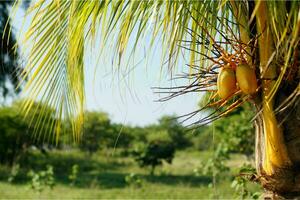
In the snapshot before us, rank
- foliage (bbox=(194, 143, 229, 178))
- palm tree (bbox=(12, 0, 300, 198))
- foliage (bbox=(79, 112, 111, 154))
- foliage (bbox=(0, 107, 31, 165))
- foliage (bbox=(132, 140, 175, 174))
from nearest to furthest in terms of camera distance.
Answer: palm tree (bbox=(12, 0, 300, 198))
foliage (bbox=(194, 143, 229, 178))
foliage (bbox=(132, 140, 175, 174))
foliage (bbox=(0, 107, 31, 165))
foliage (bbox=(79, 112, 111, 154))

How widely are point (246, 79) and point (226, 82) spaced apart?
80mm

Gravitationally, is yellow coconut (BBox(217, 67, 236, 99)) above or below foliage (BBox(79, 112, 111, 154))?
below

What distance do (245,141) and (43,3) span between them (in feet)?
29.6

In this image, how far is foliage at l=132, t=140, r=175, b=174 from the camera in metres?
18.6

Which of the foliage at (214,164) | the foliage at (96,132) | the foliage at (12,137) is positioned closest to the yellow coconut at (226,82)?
the foliage at (214,164)

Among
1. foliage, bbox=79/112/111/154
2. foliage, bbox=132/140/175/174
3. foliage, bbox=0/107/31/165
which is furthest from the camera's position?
foliage, bbox=79/112/111/154

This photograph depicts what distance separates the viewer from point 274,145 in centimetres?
194

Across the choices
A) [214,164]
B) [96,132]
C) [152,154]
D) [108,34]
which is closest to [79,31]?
[108,34]

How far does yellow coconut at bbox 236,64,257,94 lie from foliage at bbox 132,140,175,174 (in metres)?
16.4

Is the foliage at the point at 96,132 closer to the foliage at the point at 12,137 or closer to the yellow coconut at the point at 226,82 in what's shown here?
the foliage at the point at 12,137

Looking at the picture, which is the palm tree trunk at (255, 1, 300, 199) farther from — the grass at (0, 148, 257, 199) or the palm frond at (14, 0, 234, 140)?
the grass at (0, 148, 257, 199)

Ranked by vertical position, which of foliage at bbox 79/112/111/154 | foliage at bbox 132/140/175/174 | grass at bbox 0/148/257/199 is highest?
foliage at bbox 79/112/111/154

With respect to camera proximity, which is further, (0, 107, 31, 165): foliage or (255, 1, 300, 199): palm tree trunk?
(0, 107, 31, 165): foliage

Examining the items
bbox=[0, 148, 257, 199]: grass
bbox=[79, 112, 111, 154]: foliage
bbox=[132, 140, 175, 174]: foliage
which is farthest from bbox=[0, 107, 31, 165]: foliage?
bbox=[79, 112, 111, 154]: foliage
